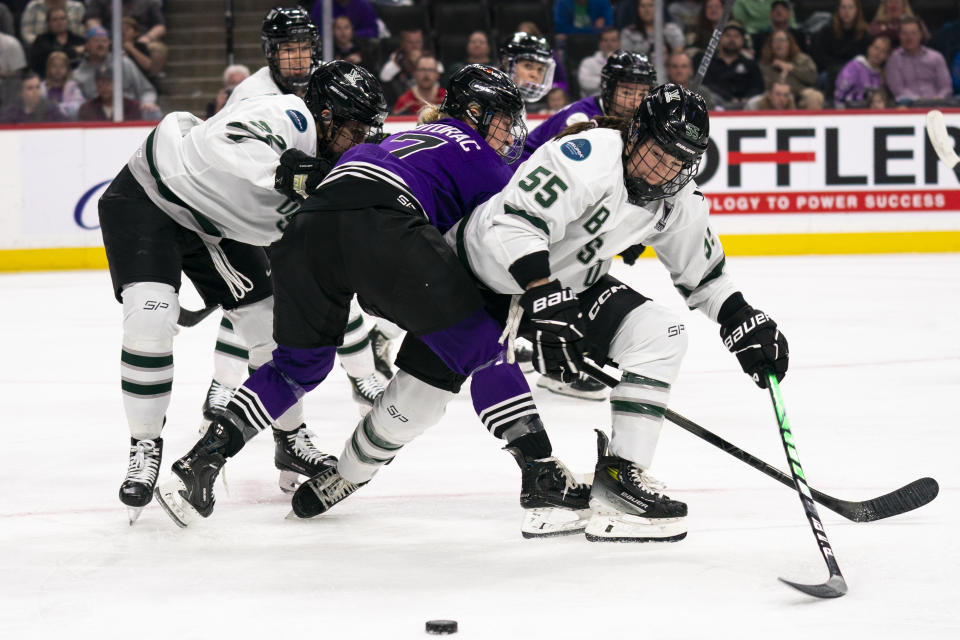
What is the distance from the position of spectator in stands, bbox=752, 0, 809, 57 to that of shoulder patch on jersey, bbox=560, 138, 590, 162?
683 centimetres

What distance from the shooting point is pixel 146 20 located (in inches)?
354

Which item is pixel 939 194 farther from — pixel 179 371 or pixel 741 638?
pixel 741 638

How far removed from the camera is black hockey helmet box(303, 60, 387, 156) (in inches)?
119

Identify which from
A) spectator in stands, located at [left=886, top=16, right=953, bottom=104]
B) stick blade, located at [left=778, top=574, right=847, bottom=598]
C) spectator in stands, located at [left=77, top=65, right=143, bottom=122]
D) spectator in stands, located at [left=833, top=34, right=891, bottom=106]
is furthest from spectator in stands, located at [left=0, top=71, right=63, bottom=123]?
stick blade, located at [left=778, top=574, right=847, bottom=598]

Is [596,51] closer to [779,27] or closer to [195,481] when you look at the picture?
[779,27]

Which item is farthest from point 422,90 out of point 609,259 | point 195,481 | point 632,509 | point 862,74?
point 632,509

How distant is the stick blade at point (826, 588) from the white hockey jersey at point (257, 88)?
2.09 metres

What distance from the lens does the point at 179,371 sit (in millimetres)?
5129

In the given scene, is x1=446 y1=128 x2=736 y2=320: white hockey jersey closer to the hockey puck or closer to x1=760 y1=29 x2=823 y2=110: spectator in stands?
the hockey puck

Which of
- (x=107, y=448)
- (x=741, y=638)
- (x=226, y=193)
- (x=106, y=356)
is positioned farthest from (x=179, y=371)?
(x=741, y=638)

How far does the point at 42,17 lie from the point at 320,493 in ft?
22.2

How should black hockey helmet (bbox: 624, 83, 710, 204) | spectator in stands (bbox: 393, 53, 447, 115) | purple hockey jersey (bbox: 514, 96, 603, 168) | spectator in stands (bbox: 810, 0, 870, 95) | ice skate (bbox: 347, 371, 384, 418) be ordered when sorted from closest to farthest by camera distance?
black hockey helmet (bbox: 624, 83, 710, 204), ice skate (bbox: 347, 371, 384, 418), purple hockey jersey (bbox: 514, 96, 603, 168), spectator in stands (bbox: 393, 53, 447, 115), spectator in stands (bbox: 810, 0, 870, 95)

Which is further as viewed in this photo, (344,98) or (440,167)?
(344,98)

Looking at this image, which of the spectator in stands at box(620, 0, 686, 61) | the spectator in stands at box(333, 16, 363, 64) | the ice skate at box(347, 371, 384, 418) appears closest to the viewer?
the ice skate at box(347, 371, 384, 418)
